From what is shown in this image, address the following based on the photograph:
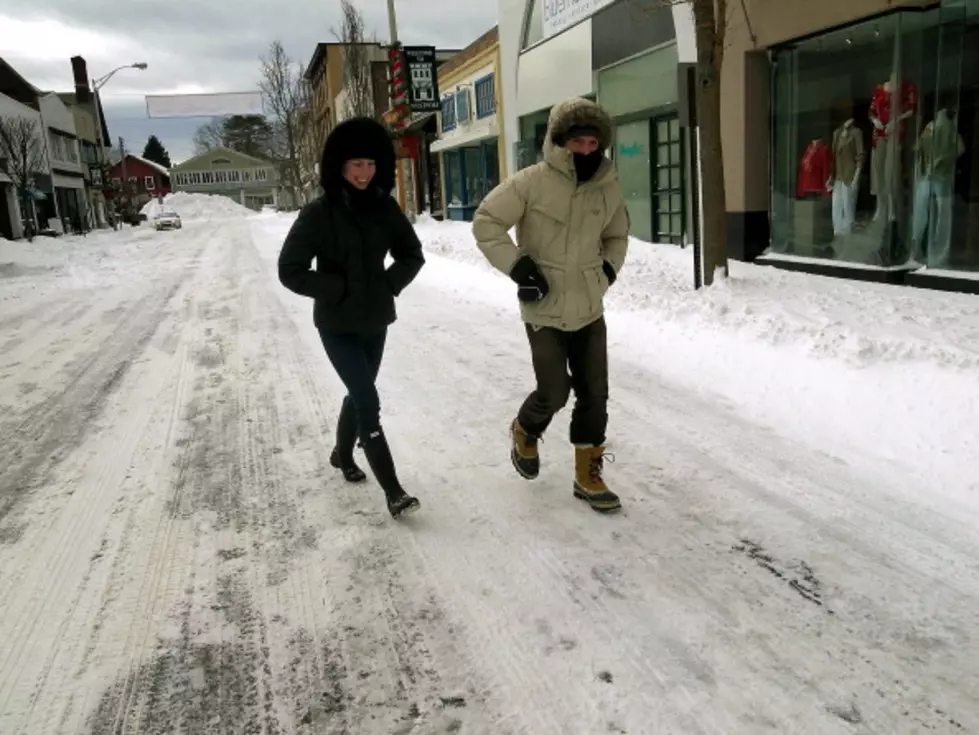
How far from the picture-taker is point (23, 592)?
10.7ft

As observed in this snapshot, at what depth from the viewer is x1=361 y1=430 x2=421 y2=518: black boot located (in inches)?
147

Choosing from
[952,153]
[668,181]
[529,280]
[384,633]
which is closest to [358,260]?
[529,280]

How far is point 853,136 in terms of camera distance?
9.98 metres

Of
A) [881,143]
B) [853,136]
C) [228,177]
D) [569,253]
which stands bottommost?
[569,253]

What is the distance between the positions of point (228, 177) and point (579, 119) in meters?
119

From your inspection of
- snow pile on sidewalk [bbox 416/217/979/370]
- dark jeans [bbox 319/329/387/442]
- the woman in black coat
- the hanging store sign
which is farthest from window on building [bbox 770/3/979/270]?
the hanging store sign

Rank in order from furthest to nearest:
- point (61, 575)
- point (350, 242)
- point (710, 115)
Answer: point (710, 115) → point (350, 242) → point (61, 575)

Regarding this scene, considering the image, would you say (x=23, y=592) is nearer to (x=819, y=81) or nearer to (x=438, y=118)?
(x=819, y=81)

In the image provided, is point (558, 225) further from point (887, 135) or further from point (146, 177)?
point (146, 177)

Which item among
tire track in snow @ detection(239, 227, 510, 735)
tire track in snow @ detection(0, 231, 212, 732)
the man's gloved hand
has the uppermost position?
the man's gloved hand

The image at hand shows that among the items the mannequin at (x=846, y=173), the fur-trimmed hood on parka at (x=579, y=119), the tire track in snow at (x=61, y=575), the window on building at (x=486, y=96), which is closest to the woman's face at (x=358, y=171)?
the fur-trimmed hood on parka at (x=579, y=119)

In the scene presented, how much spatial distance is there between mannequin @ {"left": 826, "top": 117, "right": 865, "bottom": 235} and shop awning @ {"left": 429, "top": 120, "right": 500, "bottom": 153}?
13.5 m

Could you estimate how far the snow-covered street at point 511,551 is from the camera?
2480 mm

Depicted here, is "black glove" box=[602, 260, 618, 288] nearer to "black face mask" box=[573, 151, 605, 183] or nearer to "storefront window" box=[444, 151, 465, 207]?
"black face mask" box=[573, 151, 605, 183]
